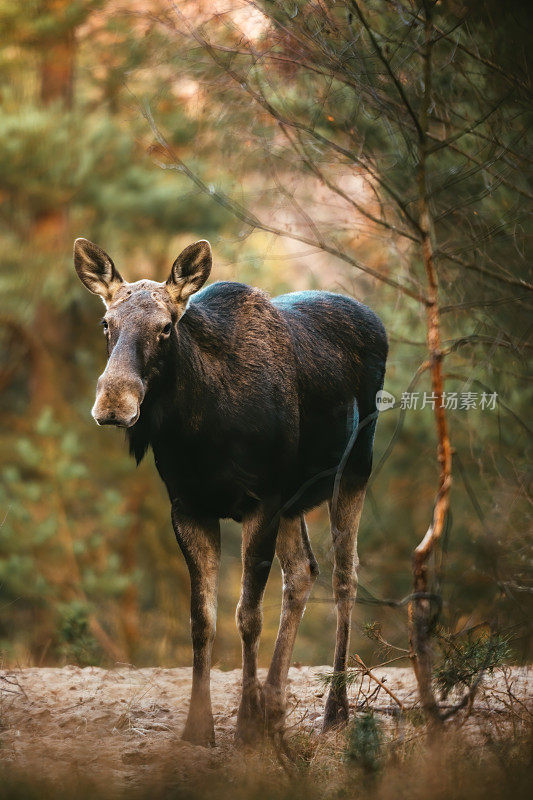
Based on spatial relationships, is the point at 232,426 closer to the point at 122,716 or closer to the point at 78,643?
the point at 122,716

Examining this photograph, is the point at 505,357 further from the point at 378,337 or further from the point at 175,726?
the point at 175,726

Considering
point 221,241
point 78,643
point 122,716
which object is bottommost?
point 122,716

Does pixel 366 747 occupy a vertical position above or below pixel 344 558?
below

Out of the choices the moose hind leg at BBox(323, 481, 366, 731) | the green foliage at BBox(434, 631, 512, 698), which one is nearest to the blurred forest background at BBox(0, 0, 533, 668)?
the green foliage at BBox(434, 631, 512, 698)

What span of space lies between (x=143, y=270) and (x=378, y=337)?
10.3 m

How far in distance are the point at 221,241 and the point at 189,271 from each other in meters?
1.11

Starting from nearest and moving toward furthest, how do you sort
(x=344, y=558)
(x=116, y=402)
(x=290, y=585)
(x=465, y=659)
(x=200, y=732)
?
(x=116, y=402)
(x=465, y=659)
(x=200, y=732)
(x=290, y=585)
(x=344, y=558)

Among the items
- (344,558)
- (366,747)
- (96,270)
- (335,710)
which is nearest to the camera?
(366,747)

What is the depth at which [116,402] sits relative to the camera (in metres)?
4.70

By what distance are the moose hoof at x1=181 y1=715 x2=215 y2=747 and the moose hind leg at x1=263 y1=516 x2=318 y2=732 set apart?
0.45m

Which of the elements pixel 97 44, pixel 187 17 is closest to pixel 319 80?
pixel 187 17

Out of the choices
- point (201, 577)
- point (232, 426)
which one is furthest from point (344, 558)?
point (232, 426)

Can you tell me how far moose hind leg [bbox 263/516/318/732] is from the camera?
5.91 metres

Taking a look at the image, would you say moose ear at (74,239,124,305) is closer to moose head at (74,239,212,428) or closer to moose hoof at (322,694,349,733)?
moose head at (74,239,212,428)
